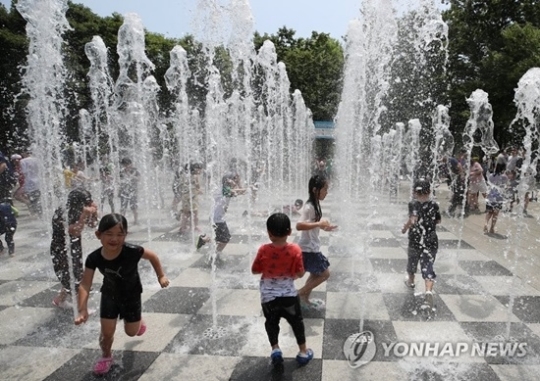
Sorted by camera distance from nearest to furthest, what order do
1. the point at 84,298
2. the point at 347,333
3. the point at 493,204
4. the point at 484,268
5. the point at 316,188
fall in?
the point at 84,298, the point at 347,333, the point at 316,188, the point at 484,268, the point at 493,204

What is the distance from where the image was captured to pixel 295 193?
14781 mm

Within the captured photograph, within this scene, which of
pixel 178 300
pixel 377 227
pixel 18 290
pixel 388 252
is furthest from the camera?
pixel 377 227

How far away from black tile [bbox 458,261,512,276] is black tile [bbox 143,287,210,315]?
3524 mm

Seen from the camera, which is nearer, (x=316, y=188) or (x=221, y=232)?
(x=316, y=188)

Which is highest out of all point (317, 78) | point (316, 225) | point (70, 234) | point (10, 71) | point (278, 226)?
point (317, 78)

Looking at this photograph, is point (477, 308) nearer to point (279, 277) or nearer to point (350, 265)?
point (350, 265)

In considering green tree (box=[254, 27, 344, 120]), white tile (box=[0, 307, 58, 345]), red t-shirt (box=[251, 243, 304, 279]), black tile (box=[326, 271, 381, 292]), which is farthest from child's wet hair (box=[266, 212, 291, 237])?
green tree (box=[254, 27, 344, 120])

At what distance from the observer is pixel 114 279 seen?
3027 millimetres

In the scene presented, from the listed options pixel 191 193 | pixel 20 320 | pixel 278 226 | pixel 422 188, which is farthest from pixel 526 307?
pixel 191 193

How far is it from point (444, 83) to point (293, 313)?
2712 centimetres

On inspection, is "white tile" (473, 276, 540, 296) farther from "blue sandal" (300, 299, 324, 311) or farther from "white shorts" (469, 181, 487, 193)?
"white shorts" (469, 181, 487, 193)

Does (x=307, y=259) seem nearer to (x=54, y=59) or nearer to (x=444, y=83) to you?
(x=54, y=59)

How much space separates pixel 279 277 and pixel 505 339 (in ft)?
6.90

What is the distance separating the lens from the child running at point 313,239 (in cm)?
388
